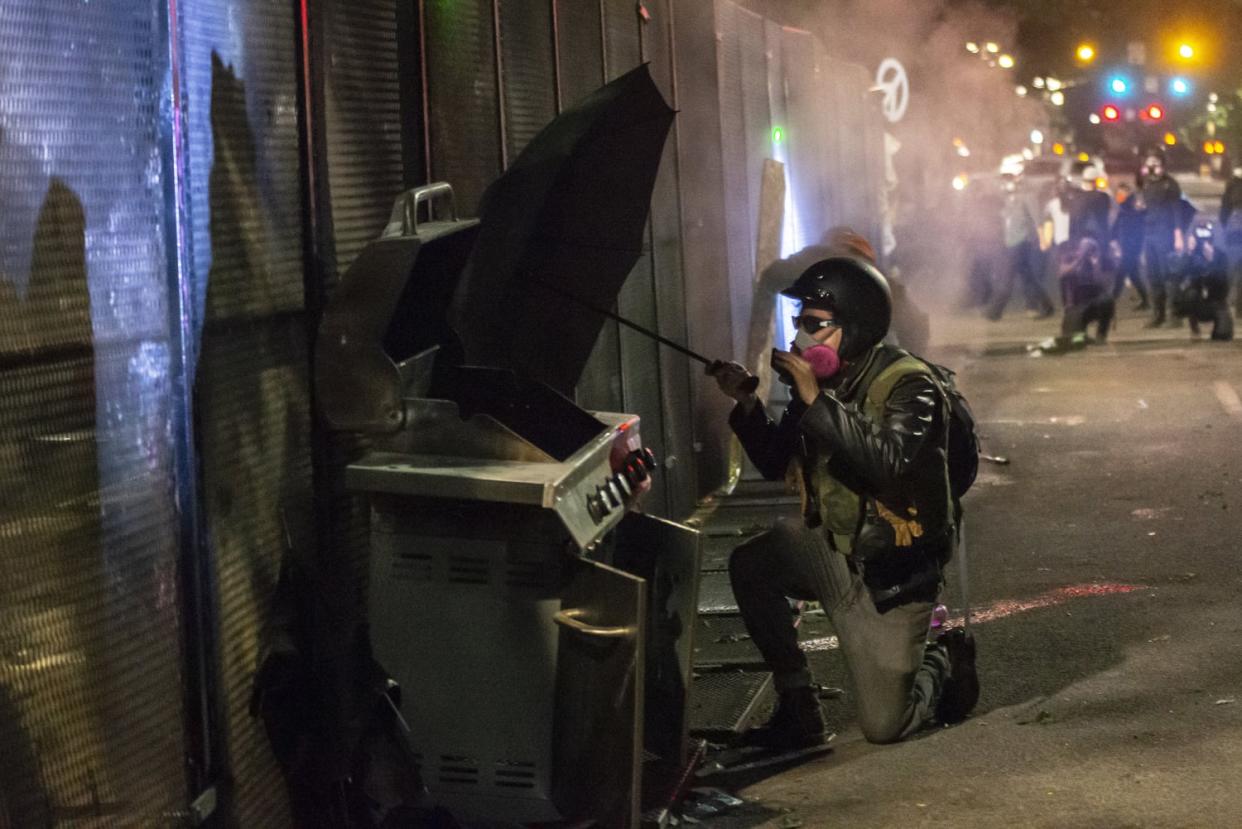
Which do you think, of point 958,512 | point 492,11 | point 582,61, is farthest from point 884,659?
point 582,61

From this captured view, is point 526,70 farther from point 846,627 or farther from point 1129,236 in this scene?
point 1129,236

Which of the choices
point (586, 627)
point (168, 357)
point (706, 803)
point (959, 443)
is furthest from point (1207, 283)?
point (168, 357)

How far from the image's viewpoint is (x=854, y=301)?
5.72m

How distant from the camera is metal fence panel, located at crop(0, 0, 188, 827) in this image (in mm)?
3445

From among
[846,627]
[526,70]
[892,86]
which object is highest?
[892,86]

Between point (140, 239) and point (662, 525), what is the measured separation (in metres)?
1.92

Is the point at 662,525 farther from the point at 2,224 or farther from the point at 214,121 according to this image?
the point at 2,224

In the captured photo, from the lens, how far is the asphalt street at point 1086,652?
520 centimetres

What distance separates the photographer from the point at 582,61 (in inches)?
347

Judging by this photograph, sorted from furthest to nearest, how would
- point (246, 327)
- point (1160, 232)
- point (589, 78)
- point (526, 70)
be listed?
A: point (1160, 232)
point (589, 78)
point (526, 70)
point (246, 327)

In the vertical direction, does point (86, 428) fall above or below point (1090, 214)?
below

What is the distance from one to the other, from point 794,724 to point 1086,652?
1673mm

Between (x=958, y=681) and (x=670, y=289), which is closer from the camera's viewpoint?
(x=958, y=681)

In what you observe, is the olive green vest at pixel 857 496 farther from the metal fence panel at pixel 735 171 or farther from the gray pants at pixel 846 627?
the metal fence panel at pixel 735 171
